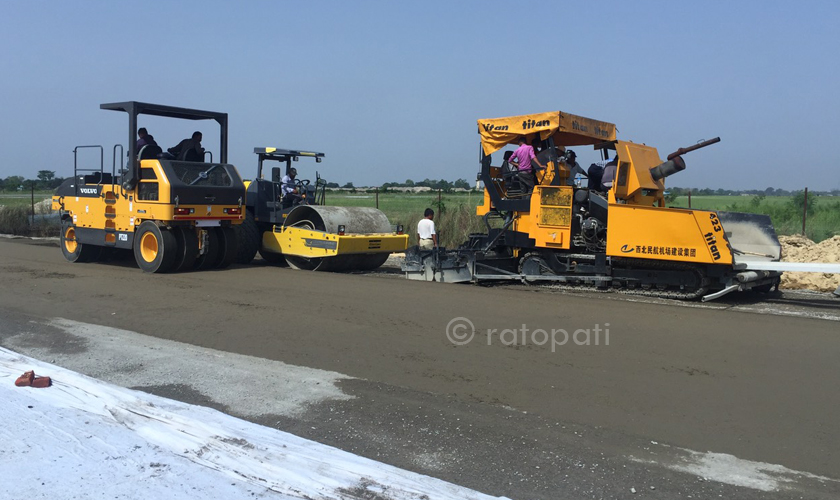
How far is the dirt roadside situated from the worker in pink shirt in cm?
190

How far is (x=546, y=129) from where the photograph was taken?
11234 mm

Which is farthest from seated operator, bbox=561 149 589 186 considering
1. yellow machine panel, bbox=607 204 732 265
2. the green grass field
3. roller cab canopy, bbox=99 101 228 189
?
the green grass field

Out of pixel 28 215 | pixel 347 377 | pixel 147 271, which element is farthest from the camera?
pixel 28 215

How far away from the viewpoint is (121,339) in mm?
7434

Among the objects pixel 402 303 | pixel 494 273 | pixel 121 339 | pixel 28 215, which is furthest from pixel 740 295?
pixel 28 215

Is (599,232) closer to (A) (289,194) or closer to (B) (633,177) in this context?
(B) (633,177)

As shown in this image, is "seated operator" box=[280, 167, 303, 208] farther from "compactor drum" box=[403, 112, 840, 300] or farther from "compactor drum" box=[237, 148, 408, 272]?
"compactor drum" box=[403, 112, 840, 300]

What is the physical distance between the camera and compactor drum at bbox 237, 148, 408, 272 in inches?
517

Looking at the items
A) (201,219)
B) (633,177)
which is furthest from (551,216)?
(201,219)

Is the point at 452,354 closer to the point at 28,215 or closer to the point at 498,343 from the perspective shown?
the point at 498,343

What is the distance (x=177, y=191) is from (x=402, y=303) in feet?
17.5

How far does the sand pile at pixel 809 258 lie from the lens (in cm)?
1162

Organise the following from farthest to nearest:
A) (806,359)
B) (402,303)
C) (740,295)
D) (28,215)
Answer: (28,215) < (740,295) < (402,303) < (806,359)

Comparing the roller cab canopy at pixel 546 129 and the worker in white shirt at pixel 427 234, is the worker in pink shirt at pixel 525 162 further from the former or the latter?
the worker in white shirt at pixel 427 234
